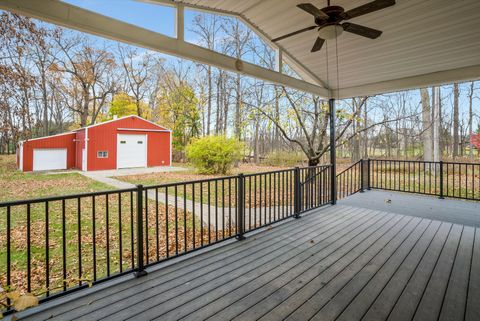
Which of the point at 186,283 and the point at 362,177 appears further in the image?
the point at 362,177

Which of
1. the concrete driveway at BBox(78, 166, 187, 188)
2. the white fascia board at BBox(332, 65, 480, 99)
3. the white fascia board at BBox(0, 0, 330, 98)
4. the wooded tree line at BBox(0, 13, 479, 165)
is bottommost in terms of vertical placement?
the concrete driveway at BBox(78, 166, 187, 188)

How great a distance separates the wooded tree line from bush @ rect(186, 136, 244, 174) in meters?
1.70

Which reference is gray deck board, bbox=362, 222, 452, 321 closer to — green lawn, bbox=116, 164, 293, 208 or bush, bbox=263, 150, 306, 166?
green lawn, bbox=116, 164, 293, 208

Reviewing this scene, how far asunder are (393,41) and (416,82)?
1.20m

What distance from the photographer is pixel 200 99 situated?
18703 millimetres

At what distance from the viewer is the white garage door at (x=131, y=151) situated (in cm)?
1534

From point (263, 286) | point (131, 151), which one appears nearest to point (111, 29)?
point (263, 286)

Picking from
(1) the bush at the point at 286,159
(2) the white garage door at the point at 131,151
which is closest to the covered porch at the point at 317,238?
(1) the bush at the point at 286,159

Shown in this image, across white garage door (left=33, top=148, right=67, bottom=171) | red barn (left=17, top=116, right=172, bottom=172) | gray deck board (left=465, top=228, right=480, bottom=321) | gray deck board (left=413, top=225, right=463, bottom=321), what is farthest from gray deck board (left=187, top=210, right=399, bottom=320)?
white garage door (left=33, top=148, right=67, bottom=171)

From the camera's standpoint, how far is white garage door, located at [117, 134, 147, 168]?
15.3 m

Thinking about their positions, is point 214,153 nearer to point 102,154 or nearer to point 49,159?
point 102,154

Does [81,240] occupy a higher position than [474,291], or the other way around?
[474,291]

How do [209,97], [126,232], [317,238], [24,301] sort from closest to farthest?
[24,301] < [317,238] < [126,232] < [209,97]

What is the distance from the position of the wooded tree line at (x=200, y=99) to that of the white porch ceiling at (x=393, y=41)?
3.10 m
